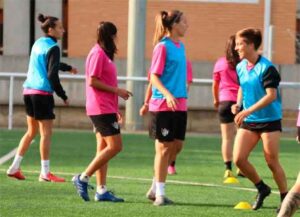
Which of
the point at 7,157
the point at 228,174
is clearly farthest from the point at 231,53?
the point at 7,157

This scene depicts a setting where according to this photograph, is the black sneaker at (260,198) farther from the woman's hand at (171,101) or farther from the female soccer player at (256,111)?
the woman's hand at (171,101)

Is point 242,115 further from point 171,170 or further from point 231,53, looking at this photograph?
point 171,170

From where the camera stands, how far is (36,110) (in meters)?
13.7

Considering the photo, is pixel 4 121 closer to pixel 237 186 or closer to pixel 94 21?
pixel 94 21

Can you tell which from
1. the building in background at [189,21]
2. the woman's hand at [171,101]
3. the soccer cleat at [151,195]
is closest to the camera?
the woman's hand at [171,101]

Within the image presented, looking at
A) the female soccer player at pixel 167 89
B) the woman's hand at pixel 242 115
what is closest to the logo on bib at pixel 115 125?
the female soccer player at pixel 167 89

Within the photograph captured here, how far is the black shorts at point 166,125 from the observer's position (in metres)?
11.7

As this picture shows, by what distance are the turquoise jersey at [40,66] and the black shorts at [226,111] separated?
238cm

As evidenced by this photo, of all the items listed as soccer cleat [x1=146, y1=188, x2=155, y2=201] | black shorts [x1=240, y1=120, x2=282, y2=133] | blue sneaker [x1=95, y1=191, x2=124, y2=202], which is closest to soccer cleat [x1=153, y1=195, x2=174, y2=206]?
soccer cleat [x1=146, y1=188, x2=155, y2=201]

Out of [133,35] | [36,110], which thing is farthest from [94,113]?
[133,35]

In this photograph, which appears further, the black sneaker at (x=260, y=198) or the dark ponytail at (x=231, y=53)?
the dark ponytail at (x=231, y=53)

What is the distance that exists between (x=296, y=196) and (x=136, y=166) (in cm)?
678

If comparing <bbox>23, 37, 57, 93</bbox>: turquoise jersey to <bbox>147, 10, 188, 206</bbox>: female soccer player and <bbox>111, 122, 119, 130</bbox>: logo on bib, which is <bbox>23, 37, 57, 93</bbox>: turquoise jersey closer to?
<bbox>111, 122, 119, 130</bbox>: logo on bib

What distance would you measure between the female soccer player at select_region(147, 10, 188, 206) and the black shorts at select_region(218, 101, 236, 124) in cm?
316
